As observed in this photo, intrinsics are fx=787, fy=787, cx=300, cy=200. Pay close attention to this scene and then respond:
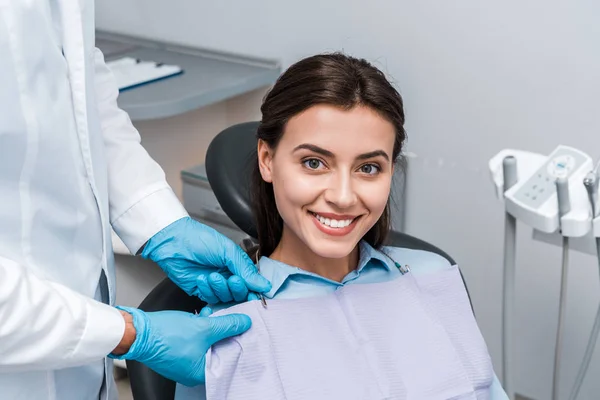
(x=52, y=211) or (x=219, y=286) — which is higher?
(x=52, y=211)

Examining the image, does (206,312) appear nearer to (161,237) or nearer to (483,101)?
(161,237)

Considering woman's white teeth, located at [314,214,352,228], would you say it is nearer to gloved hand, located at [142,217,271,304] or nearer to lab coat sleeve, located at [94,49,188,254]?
gloved hand, located at [142,217,271,304]

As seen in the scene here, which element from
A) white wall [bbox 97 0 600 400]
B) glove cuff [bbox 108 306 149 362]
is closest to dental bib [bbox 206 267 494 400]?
glove cuff [bbox 108 306 149 362]

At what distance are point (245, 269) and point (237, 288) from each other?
54 millimetres

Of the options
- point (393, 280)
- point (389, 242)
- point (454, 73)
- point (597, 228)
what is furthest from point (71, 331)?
point (454, 73)

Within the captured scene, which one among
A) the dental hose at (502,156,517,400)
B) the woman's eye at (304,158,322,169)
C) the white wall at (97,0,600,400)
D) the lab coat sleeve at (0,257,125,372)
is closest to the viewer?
the lab coat sleeve at (0,257,125,372)

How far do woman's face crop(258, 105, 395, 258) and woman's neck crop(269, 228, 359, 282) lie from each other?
3.0 inches

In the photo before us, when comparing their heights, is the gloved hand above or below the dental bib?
above

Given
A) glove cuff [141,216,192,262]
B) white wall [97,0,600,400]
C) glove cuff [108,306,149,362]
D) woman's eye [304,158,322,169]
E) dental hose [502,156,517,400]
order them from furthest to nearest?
white wall [97,0,600,400] < dental hose [502,156,517,400] < glove cuff [141,216,192,262] < woman's eye [304,158,322,169] < glove cuff [108,306,149,362]

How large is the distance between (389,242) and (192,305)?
15.5 inches

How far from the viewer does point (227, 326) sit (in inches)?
45.3

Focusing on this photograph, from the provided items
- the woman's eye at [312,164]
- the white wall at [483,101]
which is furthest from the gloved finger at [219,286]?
the white wall at [483,101]

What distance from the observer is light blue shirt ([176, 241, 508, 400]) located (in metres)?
1.30

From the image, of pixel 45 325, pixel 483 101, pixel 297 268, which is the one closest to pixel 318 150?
pixel 297 268
